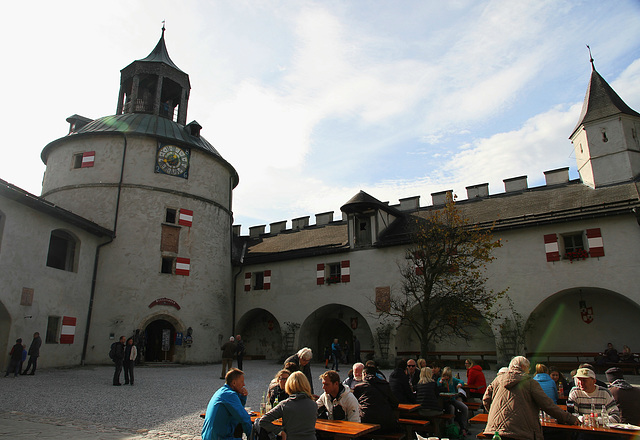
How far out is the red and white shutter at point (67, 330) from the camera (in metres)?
19.9

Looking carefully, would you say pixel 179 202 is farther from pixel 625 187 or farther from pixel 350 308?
pixel 625 187

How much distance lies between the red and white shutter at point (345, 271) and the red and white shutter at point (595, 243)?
1094cm

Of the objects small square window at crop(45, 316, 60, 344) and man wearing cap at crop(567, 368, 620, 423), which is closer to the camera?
man wearing cap at crop(567, 368, 620, 423)

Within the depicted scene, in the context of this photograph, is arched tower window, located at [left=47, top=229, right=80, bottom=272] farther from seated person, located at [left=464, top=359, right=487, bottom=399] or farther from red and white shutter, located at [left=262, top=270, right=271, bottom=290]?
seated person, located at [left=464, top=359, right=487, bottom=399]

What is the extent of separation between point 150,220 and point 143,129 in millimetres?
5160

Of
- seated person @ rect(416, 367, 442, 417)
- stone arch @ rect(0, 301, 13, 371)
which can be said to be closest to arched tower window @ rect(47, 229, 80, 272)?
stone arch @ rect(0, 301, 13, 371)

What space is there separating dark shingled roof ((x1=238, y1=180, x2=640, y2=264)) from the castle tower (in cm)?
400

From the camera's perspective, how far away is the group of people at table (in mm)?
4930

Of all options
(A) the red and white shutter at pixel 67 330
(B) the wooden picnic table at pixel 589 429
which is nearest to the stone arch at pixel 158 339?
(A) the red and white shutter at pixel 67 330

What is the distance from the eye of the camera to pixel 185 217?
2545 centimetres

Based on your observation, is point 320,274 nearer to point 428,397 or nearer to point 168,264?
point 168,264

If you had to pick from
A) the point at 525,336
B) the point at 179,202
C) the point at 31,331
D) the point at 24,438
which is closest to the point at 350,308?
the point at 525,336

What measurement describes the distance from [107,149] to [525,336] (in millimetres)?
22091

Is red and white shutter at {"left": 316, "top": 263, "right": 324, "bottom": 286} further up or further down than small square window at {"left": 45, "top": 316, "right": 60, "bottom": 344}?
further up
